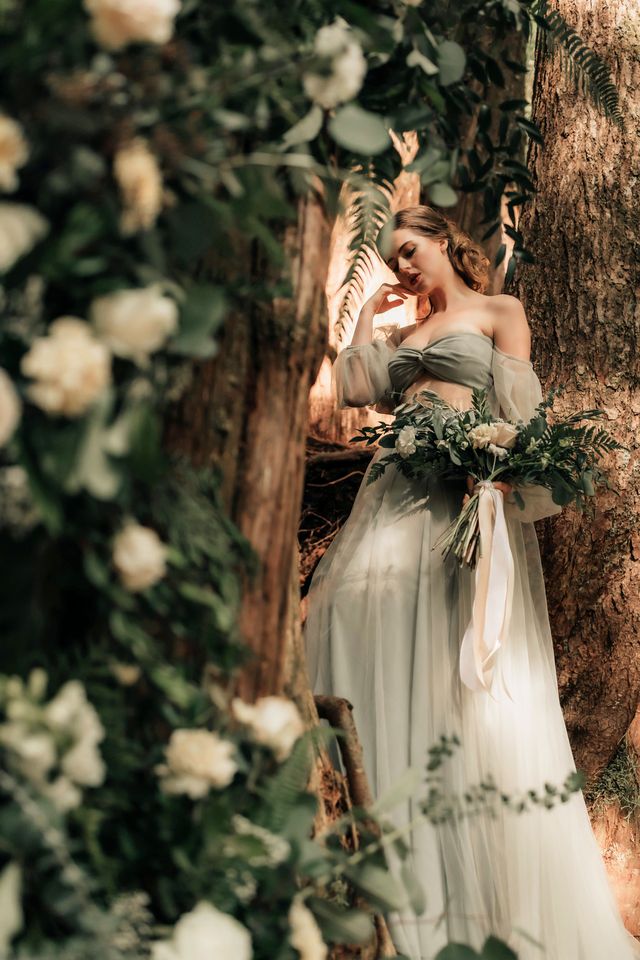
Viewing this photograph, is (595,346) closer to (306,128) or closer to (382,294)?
(382,294)

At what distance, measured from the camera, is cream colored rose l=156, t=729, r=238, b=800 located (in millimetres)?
929

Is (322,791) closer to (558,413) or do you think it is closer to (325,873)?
(325,873)

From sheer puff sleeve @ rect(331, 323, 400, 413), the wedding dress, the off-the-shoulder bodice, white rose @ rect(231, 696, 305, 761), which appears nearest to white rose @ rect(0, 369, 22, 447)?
white rose @ rect(231, 696, 305, 761)

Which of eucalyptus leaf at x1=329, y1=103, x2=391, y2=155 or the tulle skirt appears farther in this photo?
the tulle skirt

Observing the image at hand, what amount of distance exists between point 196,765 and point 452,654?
6.72 ft

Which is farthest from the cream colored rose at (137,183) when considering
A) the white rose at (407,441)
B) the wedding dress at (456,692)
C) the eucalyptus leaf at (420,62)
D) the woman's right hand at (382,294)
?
the woman's right hand at (382,294)

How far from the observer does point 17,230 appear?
0.82 m

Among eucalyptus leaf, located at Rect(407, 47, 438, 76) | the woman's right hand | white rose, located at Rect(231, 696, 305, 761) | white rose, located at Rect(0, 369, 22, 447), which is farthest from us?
the woman's right hand

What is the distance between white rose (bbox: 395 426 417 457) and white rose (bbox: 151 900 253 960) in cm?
223

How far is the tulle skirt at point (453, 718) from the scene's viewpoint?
2.53 meters

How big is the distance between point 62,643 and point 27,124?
19.9 inches

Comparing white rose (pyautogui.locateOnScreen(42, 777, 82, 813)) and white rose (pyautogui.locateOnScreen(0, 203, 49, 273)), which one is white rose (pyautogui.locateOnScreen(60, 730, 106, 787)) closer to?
white rose (pyautogui.locateOnScreen(42, 777, 82, 813))


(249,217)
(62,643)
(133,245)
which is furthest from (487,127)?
(62,643)

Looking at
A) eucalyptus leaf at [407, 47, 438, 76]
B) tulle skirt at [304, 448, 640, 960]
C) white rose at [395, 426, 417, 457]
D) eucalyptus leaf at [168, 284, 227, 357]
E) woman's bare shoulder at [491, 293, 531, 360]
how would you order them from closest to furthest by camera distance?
eucalyptus leaf at [168, 284, 227, 357], eucalyptus leaf at [407, 47, 438, 76], tulle skirt at [304, 448, 640, 960], white rose at [395, 426, 417, 457], woman's bare shoulder at [491, 293, 531, 360]
